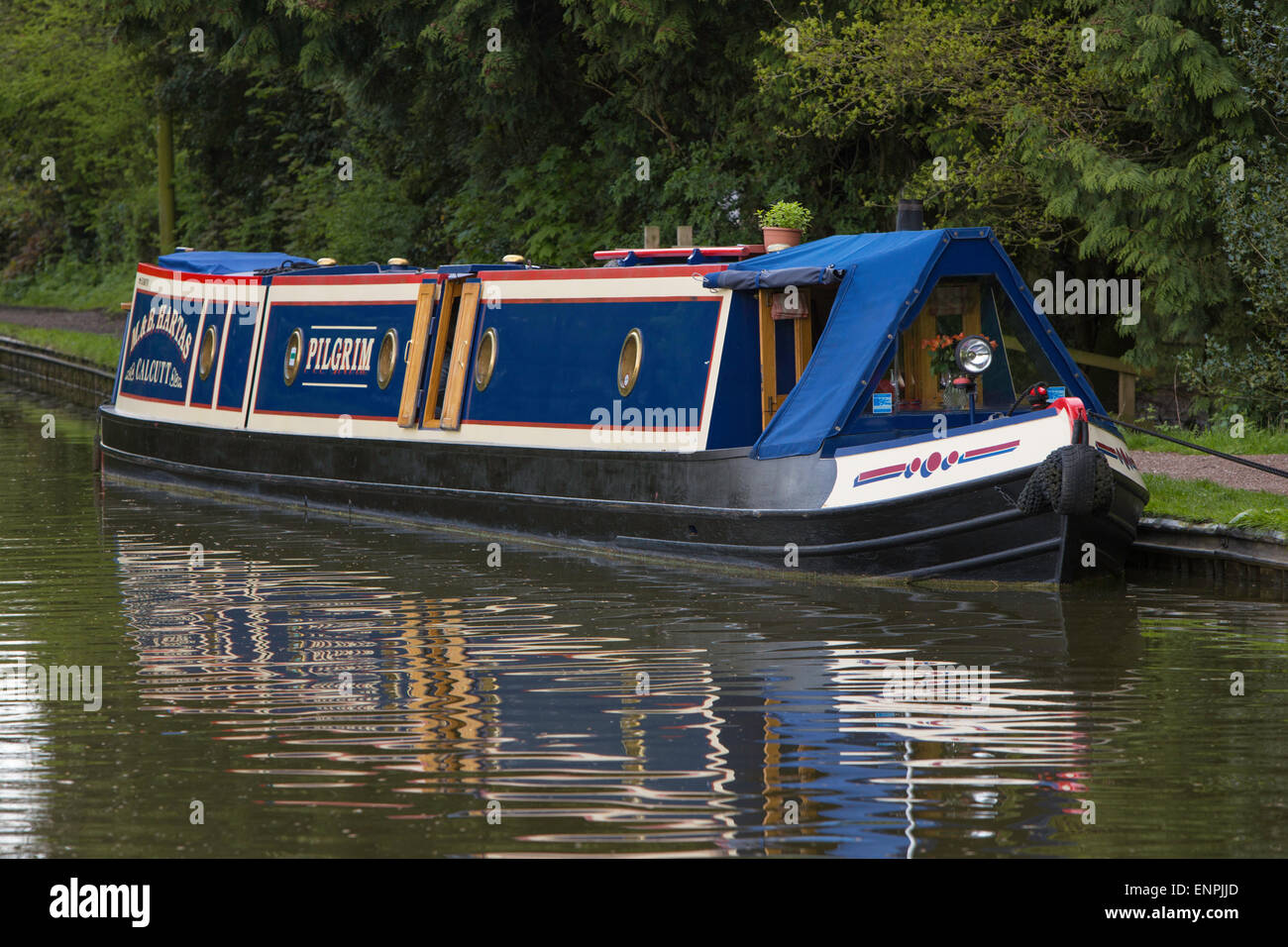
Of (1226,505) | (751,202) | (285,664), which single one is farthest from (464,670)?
(751,202)

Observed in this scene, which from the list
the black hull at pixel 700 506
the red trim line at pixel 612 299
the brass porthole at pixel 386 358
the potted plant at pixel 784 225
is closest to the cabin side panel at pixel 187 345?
the black hull at pixel 700 506

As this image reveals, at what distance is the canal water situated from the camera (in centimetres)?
583

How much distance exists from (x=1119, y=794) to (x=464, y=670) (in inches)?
131

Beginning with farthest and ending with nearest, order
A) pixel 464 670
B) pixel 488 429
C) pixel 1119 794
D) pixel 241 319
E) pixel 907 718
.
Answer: pixel 241 319, pixel 488 429, pixel 464 670, pixel 907 718, pixel 1119 794

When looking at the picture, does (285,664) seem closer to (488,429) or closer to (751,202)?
(488,429)

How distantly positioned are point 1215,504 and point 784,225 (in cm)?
471

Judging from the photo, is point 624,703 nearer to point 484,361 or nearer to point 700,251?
point 700,251

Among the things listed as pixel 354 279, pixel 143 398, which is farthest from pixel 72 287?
pixel 354 279

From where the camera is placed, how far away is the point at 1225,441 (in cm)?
1380

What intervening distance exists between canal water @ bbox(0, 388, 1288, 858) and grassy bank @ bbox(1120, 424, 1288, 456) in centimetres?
352

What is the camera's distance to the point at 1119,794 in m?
6.16

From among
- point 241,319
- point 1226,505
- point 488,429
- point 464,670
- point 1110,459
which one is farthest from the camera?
point 241,319

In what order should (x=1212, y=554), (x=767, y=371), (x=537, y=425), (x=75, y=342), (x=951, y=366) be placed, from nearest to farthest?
(x=1212, y=554), (x=951, y=366), (x=767, y=371), (x=537, y=425), (x=75, y=342)

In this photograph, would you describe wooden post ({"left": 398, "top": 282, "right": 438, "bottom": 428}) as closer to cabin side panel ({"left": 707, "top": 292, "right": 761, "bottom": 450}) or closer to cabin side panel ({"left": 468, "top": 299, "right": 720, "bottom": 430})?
cabin side panel ({"left": 468, "top": 299, "right": 720, "bottom": 430})
